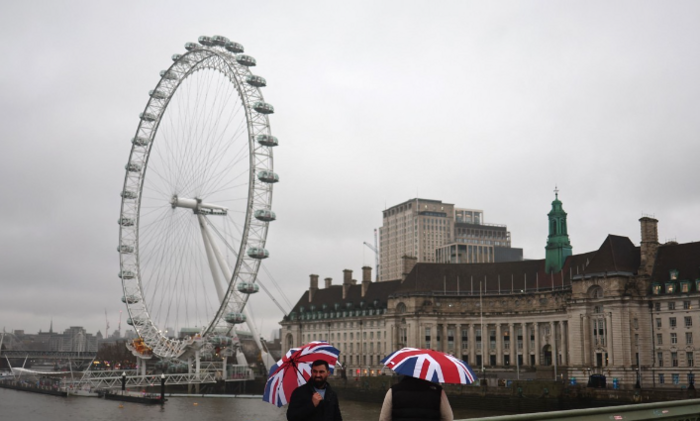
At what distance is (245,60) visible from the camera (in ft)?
276

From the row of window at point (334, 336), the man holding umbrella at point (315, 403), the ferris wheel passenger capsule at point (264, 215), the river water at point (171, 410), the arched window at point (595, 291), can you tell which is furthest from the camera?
the row of window at point (334, 336)

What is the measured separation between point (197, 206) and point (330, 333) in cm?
4950

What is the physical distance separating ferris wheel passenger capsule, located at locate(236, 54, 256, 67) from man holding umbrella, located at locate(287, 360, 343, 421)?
3022 inches

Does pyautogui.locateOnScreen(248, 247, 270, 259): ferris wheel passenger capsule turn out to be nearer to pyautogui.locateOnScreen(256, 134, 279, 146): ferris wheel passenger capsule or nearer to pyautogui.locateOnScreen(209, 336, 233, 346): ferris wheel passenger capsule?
pyautogui.locateOnScreen(256, 134, 279, 146): ferris wheel passenger capsule

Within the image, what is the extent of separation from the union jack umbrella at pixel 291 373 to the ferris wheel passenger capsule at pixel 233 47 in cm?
7572

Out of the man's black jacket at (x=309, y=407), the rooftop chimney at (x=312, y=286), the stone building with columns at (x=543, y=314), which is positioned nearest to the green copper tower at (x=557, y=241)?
the stone building with columns at (x=543, y=314)

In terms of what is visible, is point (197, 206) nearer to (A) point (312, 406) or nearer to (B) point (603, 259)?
(B) point (603, 259)

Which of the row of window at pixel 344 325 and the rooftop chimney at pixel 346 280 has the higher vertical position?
the rooftop chimney at pixel 346 280

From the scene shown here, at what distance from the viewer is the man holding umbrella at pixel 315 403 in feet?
33.4

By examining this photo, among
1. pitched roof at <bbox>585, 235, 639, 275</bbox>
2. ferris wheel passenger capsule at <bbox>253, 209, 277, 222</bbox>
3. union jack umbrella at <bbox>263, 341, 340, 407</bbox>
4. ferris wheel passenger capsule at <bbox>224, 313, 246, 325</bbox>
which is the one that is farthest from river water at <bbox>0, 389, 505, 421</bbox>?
union jack umbrella at <bbox>263, 341, 340, 407</bbox>

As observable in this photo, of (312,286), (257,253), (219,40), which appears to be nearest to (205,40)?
(219,40)

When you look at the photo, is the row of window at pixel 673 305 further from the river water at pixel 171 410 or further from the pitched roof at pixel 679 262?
the river water at pixel 171 410

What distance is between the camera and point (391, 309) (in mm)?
116750

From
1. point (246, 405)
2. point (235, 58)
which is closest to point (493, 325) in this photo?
point (246, 405)
